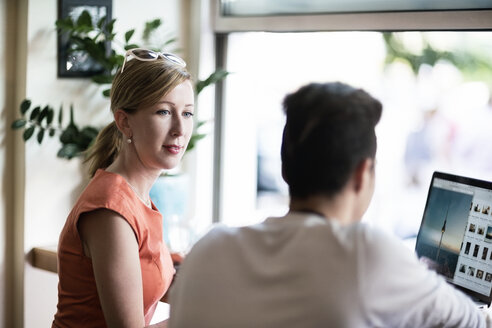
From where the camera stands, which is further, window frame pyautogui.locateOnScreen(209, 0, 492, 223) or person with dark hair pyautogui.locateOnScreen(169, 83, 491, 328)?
window frame pyautogui.locateOnScreen(209, 0, 492, 223)

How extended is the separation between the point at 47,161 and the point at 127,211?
115 centimetres

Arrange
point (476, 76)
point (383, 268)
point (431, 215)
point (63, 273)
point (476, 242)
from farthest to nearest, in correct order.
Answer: point (476, 76) → point (431, 215) → point (476, 242) → point (63, 273) → point (383, 268)

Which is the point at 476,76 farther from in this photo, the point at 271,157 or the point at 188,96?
the point at 188,96

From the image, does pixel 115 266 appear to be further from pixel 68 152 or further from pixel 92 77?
pixel 92 77

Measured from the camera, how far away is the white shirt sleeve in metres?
1.13

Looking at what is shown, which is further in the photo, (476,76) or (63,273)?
(476,76)

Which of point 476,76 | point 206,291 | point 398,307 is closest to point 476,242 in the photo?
point 398,307

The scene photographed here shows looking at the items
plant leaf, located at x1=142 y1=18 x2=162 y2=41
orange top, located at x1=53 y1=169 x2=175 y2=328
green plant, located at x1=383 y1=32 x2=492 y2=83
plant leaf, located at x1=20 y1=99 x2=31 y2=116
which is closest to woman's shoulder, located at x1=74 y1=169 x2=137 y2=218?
orange top, located at x1=53 y1=169 x2=175 y2=328

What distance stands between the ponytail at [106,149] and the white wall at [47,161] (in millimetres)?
811

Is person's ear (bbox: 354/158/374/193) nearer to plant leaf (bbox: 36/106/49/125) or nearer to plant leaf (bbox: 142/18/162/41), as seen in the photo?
plant leaf (bbox: 36/106/49/125)

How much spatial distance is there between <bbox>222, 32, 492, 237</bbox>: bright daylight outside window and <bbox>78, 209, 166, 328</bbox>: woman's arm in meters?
1.46

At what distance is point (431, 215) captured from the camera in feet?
6.91

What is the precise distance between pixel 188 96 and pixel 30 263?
121 cm

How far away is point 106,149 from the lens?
2.01 meters
